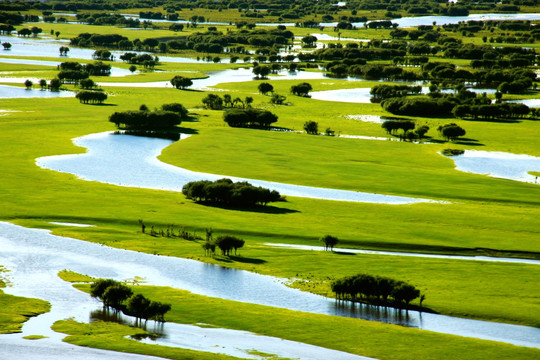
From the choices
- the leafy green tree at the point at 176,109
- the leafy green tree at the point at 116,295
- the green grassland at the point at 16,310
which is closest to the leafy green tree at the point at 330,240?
the leafy green tree at the point at 116,295

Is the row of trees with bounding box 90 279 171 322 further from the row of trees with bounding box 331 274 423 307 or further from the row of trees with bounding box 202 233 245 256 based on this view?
the row of trees with bounding box 331 274 423 307

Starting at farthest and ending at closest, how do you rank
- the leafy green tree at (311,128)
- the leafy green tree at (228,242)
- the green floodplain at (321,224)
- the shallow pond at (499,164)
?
the leafy green tree at (311,128) < the shallow pond at (499,164) < the leafy green tree at (228,242) < the green floodplain at (321,224)

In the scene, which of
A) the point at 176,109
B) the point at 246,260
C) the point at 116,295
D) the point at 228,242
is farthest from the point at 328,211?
the point at 176,109

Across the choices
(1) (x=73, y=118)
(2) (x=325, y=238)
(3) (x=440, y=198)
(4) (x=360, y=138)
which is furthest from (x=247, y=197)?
(1) (x=73, y=118)

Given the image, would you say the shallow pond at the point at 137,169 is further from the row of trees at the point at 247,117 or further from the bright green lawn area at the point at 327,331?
the bright green lawn area at the point at 327,331

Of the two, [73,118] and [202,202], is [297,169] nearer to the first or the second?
[202,202]

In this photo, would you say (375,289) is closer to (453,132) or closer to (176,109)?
(453,132)
